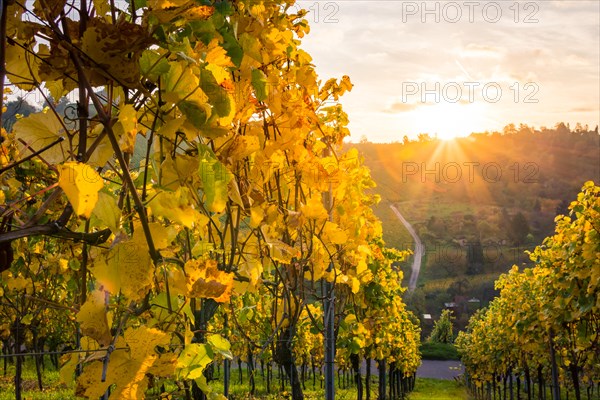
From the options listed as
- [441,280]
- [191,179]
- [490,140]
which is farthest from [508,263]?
[191,179]

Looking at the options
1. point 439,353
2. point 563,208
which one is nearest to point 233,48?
point 439,353

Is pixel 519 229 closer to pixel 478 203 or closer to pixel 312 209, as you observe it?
pixel 478 203

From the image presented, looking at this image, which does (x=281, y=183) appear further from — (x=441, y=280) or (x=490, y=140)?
(x=490, y=140)

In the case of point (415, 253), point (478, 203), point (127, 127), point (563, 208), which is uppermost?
point (478, 203)

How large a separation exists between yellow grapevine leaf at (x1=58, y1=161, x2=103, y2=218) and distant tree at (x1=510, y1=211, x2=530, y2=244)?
95473 millimetres

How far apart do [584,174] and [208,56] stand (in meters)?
113

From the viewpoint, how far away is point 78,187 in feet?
2.14

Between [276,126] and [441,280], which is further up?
[276,126]

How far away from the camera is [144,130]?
1061mm

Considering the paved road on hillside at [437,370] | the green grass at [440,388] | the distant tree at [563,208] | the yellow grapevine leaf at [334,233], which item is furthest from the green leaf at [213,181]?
the distant tree at [563,208]

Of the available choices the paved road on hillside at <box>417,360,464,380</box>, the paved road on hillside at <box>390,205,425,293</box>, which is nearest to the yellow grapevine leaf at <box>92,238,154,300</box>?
the paved road on hillside at <box>417,360,464,380</box>

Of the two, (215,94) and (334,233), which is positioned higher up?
(215,94)

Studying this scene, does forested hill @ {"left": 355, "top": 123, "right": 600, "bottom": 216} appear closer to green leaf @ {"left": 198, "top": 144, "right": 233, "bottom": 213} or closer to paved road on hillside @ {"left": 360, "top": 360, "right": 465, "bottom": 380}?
paved road on hillside @ {"left": 360, "top": 360, "right": 465, "bottom": 380}

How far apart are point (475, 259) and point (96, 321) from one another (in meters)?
87.7
